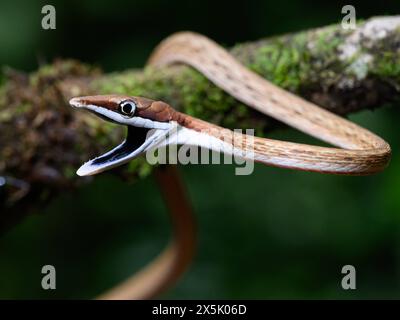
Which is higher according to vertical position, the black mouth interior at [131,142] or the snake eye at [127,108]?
the snake eye at [127,108]

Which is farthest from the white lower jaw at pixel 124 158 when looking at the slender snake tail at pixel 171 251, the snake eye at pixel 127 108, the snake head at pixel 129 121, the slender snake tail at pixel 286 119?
the slender snake tail at pixel 171 251

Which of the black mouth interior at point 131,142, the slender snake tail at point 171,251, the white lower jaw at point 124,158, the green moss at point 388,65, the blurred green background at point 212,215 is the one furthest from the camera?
the blurred green background at point 212,215

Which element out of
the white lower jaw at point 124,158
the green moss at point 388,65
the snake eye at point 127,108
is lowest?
the white lower jaw at point 124,158

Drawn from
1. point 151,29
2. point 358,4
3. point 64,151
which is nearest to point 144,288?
point 64,151

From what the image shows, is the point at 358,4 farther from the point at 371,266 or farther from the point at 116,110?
the point at 116,110

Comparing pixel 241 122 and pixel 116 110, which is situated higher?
pixel 241 122

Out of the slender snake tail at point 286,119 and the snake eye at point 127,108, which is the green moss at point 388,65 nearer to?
the slender snake tail at point 286,119

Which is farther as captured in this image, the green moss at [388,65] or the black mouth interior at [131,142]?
the green moss at [388,65]

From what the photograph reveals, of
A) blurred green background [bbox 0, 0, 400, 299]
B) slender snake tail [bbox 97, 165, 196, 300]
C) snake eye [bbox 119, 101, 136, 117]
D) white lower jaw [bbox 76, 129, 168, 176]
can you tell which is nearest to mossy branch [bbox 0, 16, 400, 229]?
slender snake tail [bbox 97, 165, 196, 300]
